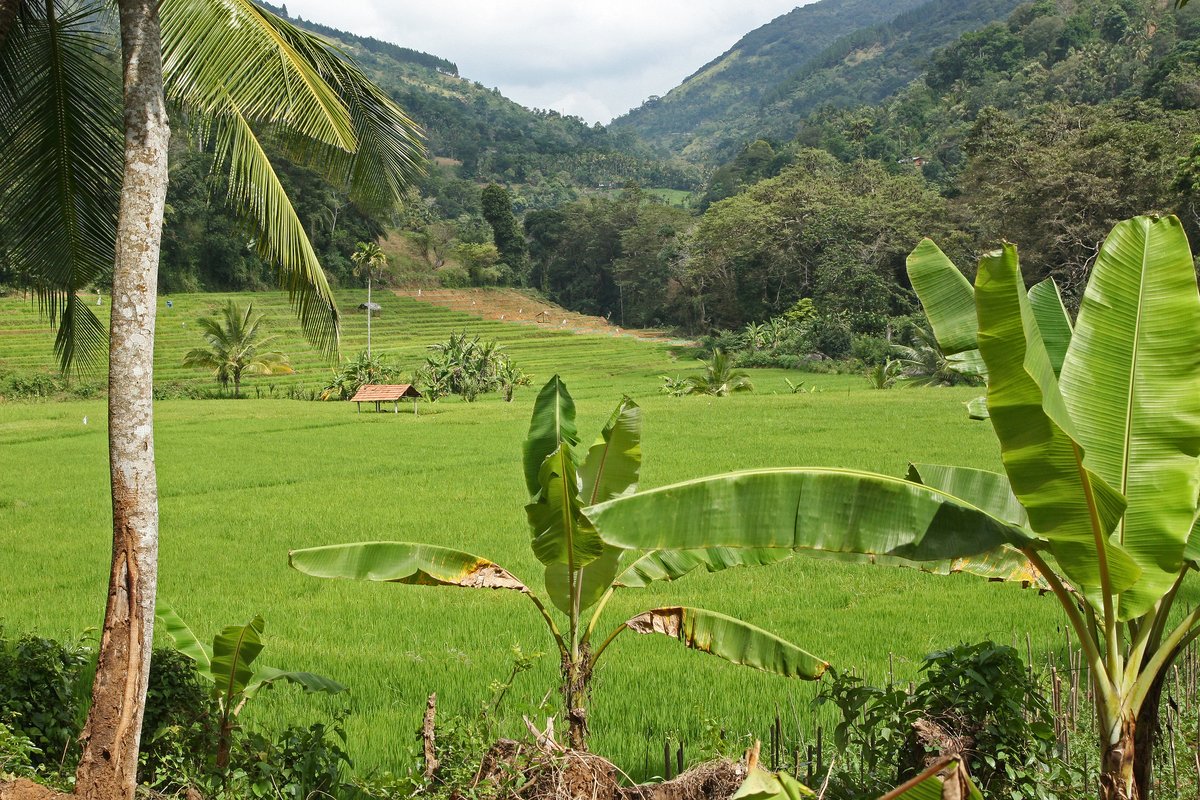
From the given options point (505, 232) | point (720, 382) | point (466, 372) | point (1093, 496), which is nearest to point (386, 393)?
point (466, 372)

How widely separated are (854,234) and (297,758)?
134ft

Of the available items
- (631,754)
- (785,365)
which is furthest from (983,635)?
(785,365)

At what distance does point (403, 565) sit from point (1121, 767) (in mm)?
2260

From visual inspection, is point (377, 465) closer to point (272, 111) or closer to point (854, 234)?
point (272, 111)

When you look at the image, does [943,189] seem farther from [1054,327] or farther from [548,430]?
[548,430]

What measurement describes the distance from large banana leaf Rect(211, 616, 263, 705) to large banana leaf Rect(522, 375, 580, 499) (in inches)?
42.0

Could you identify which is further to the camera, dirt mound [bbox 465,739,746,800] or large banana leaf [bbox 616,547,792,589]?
large banana leaf [bbox 616,547,792,589]

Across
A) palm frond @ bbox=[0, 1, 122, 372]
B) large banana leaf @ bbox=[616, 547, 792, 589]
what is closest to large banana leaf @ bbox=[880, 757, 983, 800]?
large banana leaf @ bbox=[616, 547, 792, 589]

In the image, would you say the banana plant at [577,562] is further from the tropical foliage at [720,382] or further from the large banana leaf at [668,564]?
the tropical foliage at [720,382]

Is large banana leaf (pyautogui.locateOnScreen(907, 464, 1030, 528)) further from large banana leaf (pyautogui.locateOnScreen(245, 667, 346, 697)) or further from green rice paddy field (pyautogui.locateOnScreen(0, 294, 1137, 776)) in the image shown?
large banana leaf (pyautogui.locateOnScreen(245, 667, 346, 697))

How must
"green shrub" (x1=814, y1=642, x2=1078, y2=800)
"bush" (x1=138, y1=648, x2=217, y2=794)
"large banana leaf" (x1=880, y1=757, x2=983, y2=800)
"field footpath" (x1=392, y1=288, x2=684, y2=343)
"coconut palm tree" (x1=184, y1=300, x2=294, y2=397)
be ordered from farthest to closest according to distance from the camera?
"field footpath" (x1=392, y1=288, x2=684, y2=343)
"coconut palm tree" (x1=184, y1=300, x2=294, y2=397)
"bush" (x1=138, y1=648, x2=217, y2=794)
"green shrub" (x1=814, y1=642, x2=1078, y2=800)
"large banana leaf" (x1=880, y1=757, x2=983, y2=800)

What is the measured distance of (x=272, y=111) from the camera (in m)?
4.62

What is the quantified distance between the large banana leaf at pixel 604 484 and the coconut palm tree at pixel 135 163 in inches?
55.1

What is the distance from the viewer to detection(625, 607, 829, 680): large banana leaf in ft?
10.8
